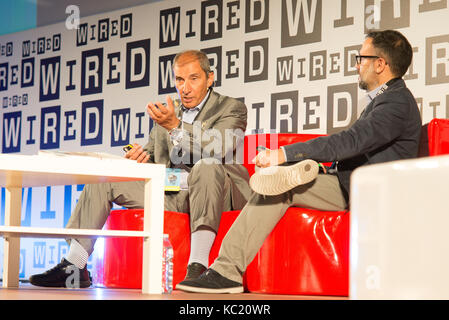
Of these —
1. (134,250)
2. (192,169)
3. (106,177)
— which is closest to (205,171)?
(192,169)

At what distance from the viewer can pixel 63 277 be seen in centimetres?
324

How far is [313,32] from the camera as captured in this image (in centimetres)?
421

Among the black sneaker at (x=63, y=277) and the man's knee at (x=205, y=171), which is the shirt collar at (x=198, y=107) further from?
the black sneaker at (x=63, y=277)

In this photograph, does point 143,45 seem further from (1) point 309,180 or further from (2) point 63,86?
(1) point 309,180

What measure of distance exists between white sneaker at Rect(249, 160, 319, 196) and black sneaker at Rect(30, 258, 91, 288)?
1.20 m

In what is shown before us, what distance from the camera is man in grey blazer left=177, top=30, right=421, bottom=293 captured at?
8.26ft

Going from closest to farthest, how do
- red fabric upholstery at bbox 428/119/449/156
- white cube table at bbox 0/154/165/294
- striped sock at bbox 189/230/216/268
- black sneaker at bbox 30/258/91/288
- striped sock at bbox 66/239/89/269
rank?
white cube table at bbox 0/154/165/294 < red fabric upholstery at bbox 428/119/449/156 < striped sock at bbox 189/230/216/268 < black sneaker at bbox 30/258/91/288 < striped sock at bbox 66/239/89/269

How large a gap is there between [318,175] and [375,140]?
27 centimetres

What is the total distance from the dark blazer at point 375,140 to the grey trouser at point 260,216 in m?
0.07

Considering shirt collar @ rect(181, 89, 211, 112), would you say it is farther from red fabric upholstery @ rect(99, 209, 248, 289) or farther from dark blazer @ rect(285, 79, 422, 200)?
dark blazer @ rect(285, 79, 422, 200)

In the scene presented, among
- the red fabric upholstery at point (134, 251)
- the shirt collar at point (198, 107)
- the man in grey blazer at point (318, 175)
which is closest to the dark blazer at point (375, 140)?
the man in grey blazer at point (318, 175)

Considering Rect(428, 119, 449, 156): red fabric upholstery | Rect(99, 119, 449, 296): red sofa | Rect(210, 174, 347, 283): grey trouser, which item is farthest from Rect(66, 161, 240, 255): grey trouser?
Rect(428, 119, 449, 156): red fabric upholstery

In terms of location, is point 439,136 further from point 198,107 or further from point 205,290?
point 198,107

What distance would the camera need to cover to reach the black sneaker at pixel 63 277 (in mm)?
3178
